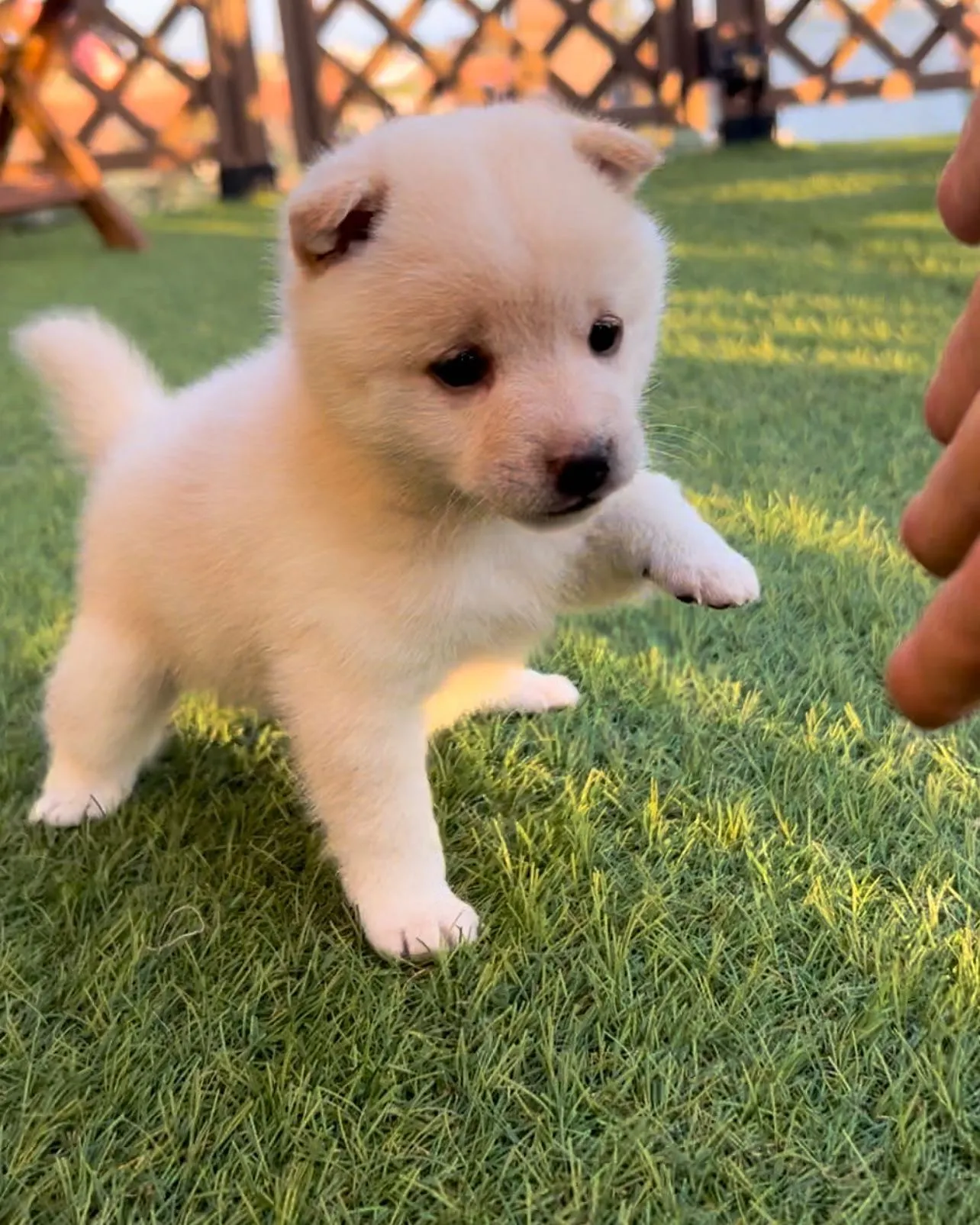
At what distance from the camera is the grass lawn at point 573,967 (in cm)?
81

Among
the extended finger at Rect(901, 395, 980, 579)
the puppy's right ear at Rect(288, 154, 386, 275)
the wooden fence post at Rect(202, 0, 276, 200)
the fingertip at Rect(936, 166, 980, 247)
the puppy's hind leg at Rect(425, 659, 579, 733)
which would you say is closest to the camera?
the extended finger at Rect(901, 395, 980, 579)

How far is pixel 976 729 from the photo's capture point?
1.21 metres

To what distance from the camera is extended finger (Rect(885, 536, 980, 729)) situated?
22.9 inches

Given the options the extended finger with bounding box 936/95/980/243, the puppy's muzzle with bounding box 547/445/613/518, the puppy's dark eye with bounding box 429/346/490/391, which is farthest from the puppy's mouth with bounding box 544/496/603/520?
the extended finger with bounding box 936/95/980/243

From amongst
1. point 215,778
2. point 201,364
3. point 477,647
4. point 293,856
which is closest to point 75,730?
point 215,778

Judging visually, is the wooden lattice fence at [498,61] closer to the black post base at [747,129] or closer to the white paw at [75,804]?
the black post base at [747,129]

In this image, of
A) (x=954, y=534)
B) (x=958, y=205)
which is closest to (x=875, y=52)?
(x=958, y=205)

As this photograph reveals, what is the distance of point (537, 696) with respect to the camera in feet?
4.51

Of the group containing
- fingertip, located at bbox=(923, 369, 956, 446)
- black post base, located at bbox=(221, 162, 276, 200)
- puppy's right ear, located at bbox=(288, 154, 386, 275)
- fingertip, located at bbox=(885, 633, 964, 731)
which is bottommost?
black post base, located at bbox=(221, 162, 276, 200)

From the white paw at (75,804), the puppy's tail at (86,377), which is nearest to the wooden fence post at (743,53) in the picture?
the puppy's tail at (86,377)

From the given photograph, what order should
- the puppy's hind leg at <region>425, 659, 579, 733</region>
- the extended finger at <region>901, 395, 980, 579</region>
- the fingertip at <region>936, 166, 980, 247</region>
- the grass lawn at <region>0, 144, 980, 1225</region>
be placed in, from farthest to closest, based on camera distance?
the puppy's hind leg at <region>425, 659, 579, 733</region>, the grass lawn at <region>0, 144, 980, 1225</region>, the fingertip at <region>936, 166, 980, 247</region>, the extended finger at <region>901, 395, 980, 579</region>

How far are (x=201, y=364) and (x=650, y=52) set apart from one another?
4905 millimetres

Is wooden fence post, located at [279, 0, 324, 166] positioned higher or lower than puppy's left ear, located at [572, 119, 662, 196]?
lower

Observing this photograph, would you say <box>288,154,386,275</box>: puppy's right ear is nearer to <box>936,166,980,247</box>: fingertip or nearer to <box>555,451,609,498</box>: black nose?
<box>555,451,609,498</box>: black nose
